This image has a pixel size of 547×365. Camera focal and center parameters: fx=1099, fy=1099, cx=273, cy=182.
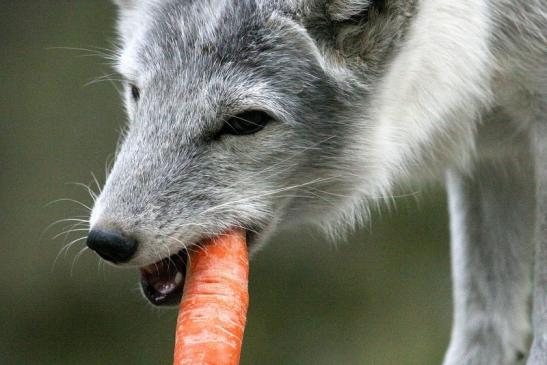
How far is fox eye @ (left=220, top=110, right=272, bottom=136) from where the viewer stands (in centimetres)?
367

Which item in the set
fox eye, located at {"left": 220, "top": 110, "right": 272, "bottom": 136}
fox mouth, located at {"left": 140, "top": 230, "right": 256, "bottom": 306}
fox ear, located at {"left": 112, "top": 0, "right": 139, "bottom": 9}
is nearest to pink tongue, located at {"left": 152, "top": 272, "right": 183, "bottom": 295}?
fox mouth, located at {"left": 140, "top": 230, "right": 256, "bottom": 306}

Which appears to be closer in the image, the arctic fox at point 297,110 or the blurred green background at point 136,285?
the arctic fox at point 297,110

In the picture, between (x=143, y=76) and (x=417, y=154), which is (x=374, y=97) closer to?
(x=417, y=154)

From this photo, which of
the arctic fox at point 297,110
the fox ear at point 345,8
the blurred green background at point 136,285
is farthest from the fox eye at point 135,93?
the blurred green background at point 136,285

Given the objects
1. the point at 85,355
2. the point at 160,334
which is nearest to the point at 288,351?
the point at 160,334

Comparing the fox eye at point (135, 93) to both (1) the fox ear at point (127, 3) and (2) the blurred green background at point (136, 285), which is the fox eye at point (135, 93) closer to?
(1) the fox ear at point (127, 3)

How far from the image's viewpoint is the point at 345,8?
3697mm

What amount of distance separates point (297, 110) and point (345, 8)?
38cm

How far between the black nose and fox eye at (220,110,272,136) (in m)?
0.51

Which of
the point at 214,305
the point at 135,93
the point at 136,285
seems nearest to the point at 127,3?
the point at 135,93

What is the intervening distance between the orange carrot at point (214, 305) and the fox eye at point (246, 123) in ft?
1.14

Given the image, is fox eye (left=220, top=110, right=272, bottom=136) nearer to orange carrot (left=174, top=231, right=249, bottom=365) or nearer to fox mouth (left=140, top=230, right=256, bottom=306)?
orange carrot (left=174, top=231, right=249, bottom=365)

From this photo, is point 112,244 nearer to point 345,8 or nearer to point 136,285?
point 345,8

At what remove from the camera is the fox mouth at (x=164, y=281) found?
3.70 m
